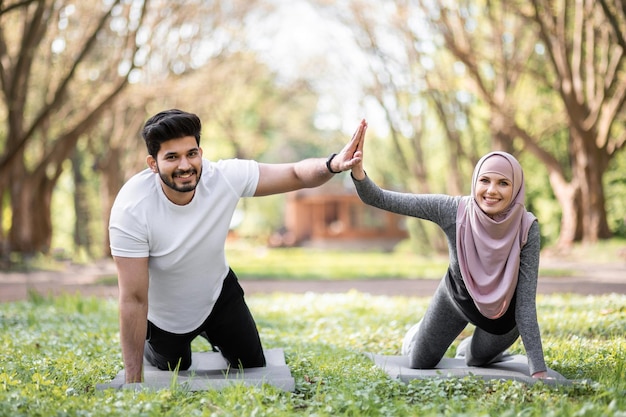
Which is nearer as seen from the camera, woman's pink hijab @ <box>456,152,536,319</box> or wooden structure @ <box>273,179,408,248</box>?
woman's pink hijab @ <box>456,152,536,319</box>

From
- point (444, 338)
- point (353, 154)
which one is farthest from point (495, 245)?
point (353, 154)

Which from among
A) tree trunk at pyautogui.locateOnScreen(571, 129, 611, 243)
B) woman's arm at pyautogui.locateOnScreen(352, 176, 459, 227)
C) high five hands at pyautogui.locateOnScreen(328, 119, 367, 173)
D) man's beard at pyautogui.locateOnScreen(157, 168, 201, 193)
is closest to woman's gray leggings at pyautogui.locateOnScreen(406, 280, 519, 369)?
woman's arm at pyautogui.locateOnScreen(352, 176, 459, 227)

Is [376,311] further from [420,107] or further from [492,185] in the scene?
[420,107]

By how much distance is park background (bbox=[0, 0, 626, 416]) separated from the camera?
4.11 metres

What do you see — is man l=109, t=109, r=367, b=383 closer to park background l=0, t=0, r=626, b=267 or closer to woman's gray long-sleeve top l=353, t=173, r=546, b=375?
woman's gray long-sleeve top l=353, t=173, r=546, b=375

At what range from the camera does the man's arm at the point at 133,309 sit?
14.0 feet

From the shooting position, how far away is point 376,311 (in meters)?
8.63

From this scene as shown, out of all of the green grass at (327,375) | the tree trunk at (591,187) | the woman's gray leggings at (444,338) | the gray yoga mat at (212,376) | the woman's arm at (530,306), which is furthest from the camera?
the tree trunk at (591,187)

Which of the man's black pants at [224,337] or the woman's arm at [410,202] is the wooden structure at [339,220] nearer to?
the man's black pants at [224,337]

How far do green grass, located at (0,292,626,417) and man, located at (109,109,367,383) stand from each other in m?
0.44

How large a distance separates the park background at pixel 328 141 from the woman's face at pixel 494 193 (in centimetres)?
110

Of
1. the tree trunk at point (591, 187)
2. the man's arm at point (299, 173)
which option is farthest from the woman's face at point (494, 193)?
the tree trunk at point (591, 187)

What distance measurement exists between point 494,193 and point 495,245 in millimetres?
335

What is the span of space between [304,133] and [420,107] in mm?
13009
